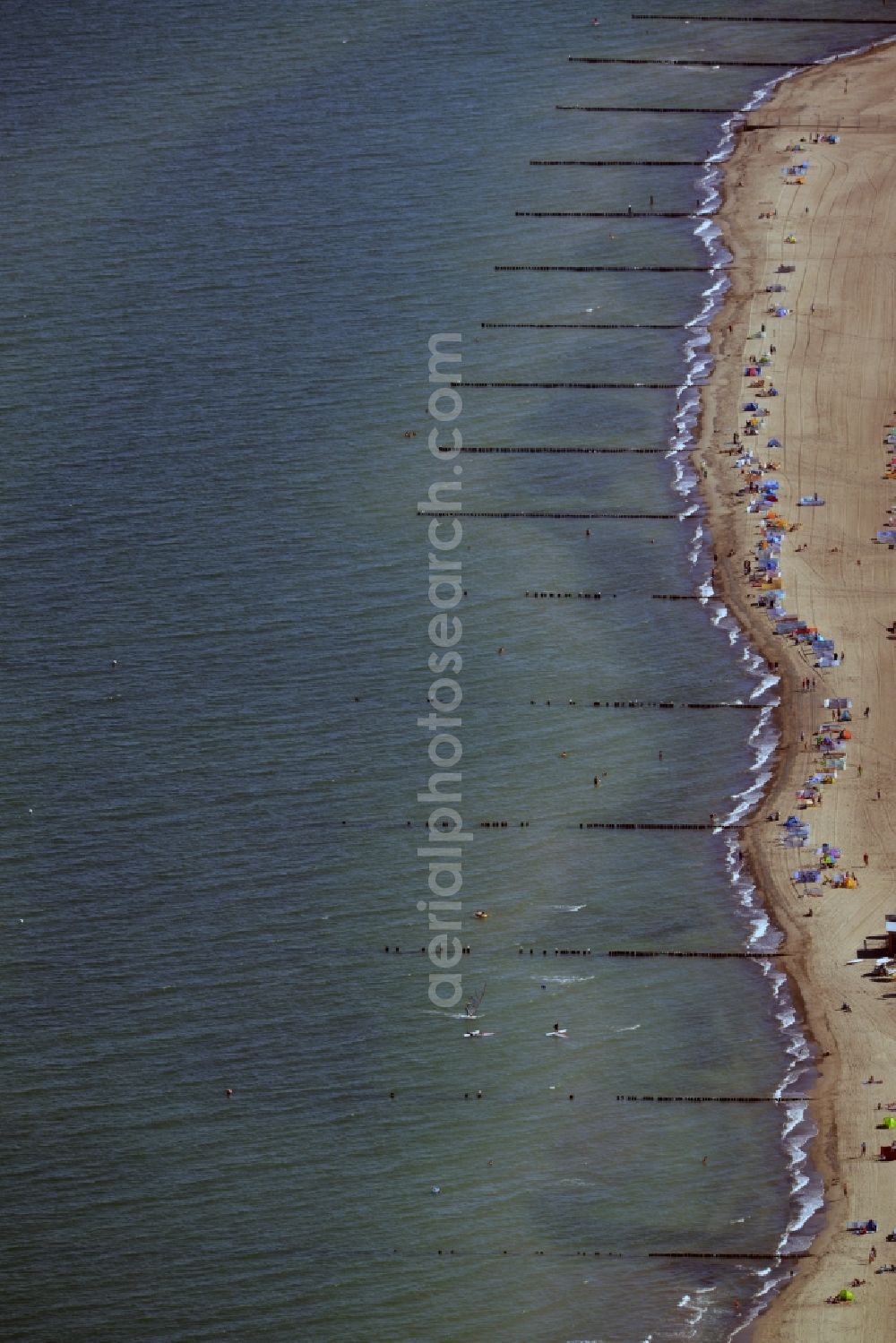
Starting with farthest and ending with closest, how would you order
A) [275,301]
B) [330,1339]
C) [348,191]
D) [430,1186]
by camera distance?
[348,191], [275,301], [430,1186], [330,1339]

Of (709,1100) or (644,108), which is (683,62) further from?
(709,1100)

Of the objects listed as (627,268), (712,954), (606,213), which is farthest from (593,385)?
Result: (712,954)

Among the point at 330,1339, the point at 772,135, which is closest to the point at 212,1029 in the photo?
the point at 330,1339

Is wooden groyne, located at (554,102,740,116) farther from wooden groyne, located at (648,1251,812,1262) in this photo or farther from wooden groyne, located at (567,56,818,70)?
wooden groyne, located at (648,1251,812,1262)

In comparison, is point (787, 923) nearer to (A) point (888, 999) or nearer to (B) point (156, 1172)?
(A) point (888, 999)

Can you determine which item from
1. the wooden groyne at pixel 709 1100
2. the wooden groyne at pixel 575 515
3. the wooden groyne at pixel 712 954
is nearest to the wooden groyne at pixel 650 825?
the wooden groyne at pixel 712 954

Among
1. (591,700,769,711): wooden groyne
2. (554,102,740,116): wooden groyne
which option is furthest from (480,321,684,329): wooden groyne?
(591,700,769,711): wooden groyne

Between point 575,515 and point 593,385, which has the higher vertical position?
point 593,385
